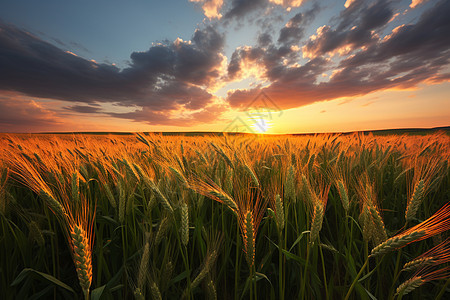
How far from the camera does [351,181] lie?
1.97 meters

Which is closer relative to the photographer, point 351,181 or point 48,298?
point 48,298

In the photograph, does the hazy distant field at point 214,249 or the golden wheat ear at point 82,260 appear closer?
the golden wheat ear at point 82,260

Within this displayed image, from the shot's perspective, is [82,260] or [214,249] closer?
[82,260]

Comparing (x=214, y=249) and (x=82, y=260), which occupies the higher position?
(x=82, y=260)

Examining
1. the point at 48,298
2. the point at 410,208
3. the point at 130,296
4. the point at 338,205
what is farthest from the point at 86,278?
the point at 338,205

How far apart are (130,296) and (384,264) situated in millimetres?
1796

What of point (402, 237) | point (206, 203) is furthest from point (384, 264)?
point (206, 203)

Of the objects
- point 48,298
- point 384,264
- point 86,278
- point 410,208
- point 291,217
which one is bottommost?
point 48,298

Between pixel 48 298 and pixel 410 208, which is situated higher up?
pixel 410 208

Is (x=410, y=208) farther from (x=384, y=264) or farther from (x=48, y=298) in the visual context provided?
(x=48, y=298)

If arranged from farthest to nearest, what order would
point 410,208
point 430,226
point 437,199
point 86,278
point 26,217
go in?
point 437,199, point 26,217, point 410,208, point 430,226, point 86,278

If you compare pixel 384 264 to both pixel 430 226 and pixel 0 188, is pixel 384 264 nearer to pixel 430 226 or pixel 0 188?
pixel 430 226

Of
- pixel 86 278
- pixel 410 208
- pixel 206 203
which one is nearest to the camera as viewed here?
pixel 86 278

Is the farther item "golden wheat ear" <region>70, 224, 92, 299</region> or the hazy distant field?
the hazy distant field
